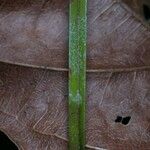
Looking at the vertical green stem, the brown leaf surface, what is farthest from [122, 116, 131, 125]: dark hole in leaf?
the vertical green stem

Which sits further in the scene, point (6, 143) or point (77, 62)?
point (6, 143)

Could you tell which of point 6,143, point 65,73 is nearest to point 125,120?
point 65,73

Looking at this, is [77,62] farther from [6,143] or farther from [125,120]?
[6,143]

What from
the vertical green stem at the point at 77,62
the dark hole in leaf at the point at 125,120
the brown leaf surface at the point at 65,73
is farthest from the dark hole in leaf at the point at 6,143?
the dark hole in leaf at the point at 125,120

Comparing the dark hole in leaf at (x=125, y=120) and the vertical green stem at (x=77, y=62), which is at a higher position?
the vertical green stem at (x=77, y=62)

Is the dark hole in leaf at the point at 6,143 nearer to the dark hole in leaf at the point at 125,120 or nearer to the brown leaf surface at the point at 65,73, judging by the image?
the brown leaf surface at the point at 65,73

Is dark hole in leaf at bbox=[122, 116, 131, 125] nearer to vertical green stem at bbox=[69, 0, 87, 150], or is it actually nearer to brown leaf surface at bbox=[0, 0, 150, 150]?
brown leaf surface at bbox=[0, 0, 150, 150]

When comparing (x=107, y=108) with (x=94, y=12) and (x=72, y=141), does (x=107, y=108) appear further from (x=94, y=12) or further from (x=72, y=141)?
(x=94, y=12)
